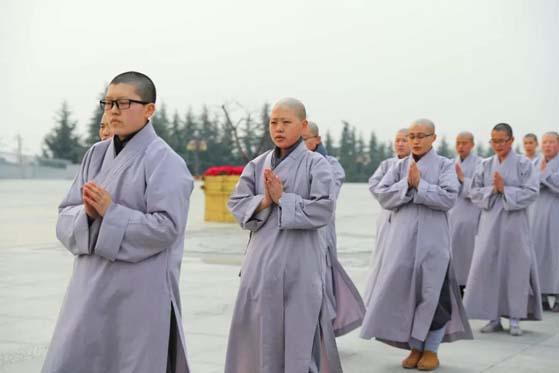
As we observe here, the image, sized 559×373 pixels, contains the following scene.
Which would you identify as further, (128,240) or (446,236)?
(446,236)

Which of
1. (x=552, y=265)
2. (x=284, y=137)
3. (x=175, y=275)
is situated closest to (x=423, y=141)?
(x=284, y=137)

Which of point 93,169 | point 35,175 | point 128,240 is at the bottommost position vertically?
point 35,175

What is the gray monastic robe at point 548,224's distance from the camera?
10031mm

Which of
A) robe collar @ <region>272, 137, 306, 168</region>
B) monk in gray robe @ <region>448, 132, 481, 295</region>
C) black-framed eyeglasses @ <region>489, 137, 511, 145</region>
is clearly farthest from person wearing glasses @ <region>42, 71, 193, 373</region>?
monk in gray robe @ <region>448, 132, 481, 295</region>

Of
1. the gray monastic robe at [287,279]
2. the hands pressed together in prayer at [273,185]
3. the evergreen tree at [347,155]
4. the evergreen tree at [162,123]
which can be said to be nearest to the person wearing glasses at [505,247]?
the gray monastic robe at [287,279]

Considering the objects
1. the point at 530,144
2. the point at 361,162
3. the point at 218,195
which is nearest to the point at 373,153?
the point at 361,162

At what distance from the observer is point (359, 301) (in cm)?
663

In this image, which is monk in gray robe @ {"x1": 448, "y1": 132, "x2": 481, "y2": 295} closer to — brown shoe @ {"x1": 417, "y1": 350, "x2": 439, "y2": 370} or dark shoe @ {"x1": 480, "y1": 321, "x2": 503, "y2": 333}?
dark shoe @ {"x1": 480, "y1": 321, "x2": 503, "y2": 333}

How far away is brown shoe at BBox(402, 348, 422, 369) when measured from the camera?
6.53 metres

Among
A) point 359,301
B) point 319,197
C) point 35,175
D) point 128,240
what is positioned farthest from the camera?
point 35,175

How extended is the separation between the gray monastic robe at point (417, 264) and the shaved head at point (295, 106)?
5.63ft

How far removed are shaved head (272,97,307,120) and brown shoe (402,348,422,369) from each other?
2312mm

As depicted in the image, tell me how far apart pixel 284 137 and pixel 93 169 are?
1.34 meters

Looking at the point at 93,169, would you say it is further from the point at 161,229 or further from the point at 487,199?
the point at 487,199
